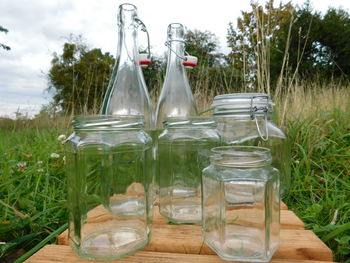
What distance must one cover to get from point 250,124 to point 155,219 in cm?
36

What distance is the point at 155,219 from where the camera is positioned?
64 centimetres

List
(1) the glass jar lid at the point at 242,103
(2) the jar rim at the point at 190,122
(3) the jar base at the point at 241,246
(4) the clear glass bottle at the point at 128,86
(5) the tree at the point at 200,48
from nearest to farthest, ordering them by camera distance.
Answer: (3) the jar base at the point at 241,246, (2) the jar rim at the point at 190,122, (1) the glass jar lid at the point at 242,103, (4) the clear glass bottle at the point at 128,86, (5) the tree at the point at 200,48

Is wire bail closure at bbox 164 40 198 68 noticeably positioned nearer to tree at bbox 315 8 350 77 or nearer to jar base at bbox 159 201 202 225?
jar base at bbox 159 201 202 225

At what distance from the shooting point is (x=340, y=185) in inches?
47.2

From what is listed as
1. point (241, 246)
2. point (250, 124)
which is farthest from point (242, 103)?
point (241, 246)

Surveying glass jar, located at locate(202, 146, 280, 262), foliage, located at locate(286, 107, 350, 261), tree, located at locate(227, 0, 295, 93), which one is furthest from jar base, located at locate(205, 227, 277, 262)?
tree, located at locate(227, 0, 295, 93)

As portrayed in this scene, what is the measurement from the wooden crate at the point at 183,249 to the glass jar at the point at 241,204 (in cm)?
3

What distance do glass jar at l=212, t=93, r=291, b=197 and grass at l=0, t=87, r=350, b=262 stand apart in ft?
0.66

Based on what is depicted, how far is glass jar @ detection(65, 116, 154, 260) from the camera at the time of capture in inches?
18.3

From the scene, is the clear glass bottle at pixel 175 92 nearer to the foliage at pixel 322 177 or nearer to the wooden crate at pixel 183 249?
the wooden crate at pixel 183 249

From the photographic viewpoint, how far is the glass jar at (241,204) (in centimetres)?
45

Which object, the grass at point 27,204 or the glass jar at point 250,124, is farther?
the grass at point 27,204

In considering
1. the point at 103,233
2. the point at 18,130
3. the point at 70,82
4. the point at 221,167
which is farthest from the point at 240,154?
the point at 70,82

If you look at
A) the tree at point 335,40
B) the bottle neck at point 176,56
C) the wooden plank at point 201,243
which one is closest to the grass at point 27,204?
the wooden plank at point 201,243
